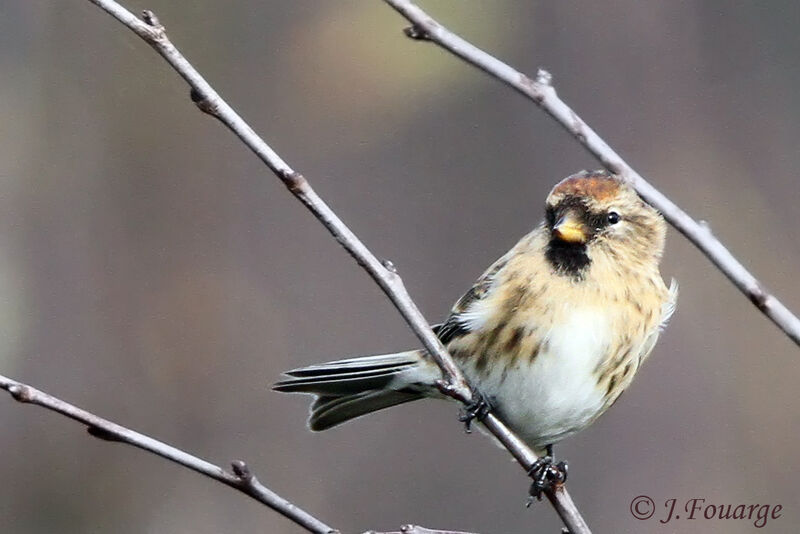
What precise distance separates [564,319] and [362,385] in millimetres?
783

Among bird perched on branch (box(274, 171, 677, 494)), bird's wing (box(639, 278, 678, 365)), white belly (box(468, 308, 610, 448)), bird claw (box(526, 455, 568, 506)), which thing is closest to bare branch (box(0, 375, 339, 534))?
bird claw (box(526, 455, 568, 506))

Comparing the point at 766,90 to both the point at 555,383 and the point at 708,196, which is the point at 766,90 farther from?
the point at 555,383

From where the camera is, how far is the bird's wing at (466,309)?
409cm

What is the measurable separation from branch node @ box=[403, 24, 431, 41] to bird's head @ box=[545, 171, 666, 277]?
52.3 inches

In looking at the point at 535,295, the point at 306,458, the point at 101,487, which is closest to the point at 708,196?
the point at 306,458

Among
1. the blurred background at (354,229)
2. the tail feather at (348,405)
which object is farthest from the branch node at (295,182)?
the blurred background at (354,229)

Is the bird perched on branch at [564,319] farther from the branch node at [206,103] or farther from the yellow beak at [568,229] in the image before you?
the branch node at [206,103]

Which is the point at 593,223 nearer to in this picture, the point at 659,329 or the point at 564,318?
the point at 564,318

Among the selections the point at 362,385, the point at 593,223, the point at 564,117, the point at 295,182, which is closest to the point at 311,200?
the point at 295,182

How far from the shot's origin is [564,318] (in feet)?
12.6

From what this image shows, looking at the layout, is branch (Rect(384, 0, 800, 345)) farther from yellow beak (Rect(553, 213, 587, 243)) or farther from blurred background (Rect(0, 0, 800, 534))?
blurred background (Rect(0, 0, 800, 534))

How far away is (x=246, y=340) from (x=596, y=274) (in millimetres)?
3137

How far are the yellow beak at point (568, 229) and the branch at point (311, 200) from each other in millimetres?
890

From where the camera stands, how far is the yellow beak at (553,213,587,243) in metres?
3.79
